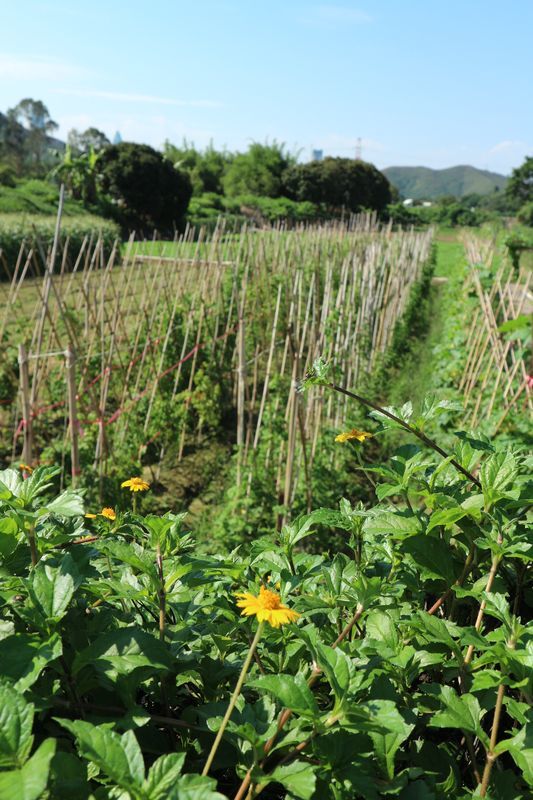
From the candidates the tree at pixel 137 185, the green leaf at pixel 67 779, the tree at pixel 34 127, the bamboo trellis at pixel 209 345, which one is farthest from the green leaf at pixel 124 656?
the tree at pixel 34 127

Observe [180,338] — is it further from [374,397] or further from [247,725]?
[247,725]

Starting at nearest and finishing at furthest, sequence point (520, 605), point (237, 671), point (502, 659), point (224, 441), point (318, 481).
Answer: point (502, 659) < point (237, 671) < point (520, 605) < point (318, 481) < point (224, 441)

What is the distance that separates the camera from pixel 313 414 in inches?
199

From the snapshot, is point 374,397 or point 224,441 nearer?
point 224,441

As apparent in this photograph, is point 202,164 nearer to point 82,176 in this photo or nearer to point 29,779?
point 82,176

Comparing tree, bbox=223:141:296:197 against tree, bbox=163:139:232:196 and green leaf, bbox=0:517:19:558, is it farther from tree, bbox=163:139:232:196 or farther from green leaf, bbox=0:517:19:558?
green leaf, bbox=0:517:19:558

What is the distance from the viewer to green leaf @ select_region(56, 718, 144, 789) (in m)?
0.64

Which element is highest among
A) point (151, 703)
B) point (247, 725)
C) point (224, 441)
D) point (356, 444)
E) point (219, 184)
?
point (219, 184)

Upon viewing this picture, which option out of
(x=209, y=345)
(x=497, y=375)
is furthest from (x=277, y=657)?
(x=209, y=345)

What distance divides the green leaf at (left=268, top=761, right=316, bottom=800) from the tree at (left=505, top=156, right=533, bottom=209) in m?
80.9

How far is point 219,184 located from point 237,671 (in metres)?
47.4

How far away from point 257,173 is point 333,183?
6245 mm

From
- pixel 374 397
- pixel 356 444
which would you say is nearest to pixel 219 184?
pixel 374 397

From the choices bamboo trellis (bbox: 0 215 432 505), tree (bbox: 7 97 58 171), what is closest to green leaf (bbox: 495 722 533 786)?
bamboo trellis (bbox: 0 215 432 505)
